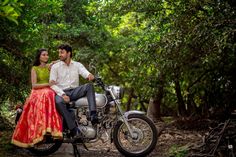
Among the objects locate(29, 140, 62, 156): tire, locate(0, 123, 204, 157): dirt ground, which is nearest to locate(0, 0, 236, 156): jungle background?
locate(0, 123, 204, 157): dirt ground

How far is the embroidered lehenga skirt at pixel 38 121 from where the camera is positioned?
561 cm

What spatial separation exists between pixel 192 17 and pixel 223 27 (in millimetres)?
1108

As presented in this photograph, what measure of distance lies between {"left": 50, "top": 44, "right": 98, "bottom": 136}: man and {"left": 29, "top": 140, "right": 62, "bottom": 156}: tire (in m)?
0.60

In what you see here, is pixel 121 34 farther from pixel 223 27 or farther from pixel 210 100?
pixel 223 27

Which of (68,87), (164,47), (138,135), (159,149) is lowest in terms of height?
(159,149)

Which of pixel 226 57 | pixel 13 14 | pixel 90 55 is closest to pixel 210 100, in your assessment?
pixel 226 57

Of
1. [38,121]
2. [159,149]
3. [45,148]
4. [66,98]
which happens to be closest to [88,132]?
[66,98]

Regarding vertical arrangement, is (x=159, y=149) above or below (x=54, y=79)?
below

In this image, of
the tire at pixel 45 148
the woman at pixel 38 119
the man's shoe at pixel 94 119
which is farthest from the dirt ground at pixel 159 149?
the man's shoe at pixel 94 119

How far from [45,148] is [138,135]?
1.55 meters

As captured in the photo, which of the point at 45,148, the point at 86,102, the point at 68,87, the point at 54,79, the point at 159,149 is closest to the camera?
the point at 86,102

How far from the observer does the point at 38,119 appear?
566 cm

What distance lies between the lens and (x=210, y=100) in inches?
402

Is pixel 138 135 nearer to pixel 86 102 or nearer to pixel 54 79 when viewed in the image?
pixel 86 102
